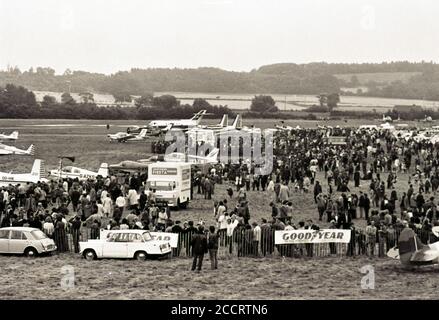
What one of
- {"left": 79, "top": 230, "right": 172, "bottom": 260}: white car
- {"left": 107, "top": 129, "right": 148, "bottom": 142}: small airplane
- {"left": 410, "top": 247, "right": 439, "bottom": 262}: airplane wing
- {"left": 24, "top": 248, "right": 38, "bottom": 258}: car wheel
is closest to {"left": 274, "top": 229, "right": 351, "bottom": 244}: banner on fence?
{"left": 410, "top": 247, "right": 439, "bottom": 262}: airplane wing

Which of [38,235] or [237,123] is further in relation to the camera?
[237,123]

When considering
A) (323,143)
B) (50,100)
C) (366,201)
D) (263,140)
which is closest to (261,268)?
(366,201)

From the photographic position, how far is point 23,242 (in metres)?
23.0

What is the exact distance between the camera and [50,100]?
461 ft

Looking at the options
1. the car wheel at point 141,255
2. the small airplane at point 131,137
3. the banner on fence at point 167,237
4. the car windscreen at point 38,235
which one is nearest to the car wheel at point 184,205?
the banner on fence at point 167,237

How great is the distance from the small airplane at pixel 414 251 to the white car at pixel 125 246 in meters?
7.51

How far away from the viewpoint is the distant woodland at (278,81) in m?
135

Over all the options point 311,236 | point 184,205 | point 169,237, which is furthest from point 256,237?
point 184,205

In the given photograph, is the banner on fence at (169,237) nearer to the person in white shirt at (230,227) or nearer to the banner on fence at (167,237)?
the banner on fence at (167,237)

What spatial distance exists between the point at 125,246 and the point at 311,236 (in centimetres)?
611

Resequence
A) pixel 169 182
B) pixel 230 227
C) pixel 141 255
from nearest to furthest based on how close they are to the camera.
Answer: pixel 141 255
pixel 230 227
pixel 169 182

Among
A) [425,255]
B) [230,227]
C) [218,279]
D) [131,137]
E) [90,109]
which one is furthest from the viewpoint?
[90,109]

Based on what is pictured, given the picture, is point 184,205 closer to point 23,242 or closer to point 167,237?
point 167,237

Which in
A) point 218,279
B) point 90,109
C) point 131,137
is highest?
point 90,109
